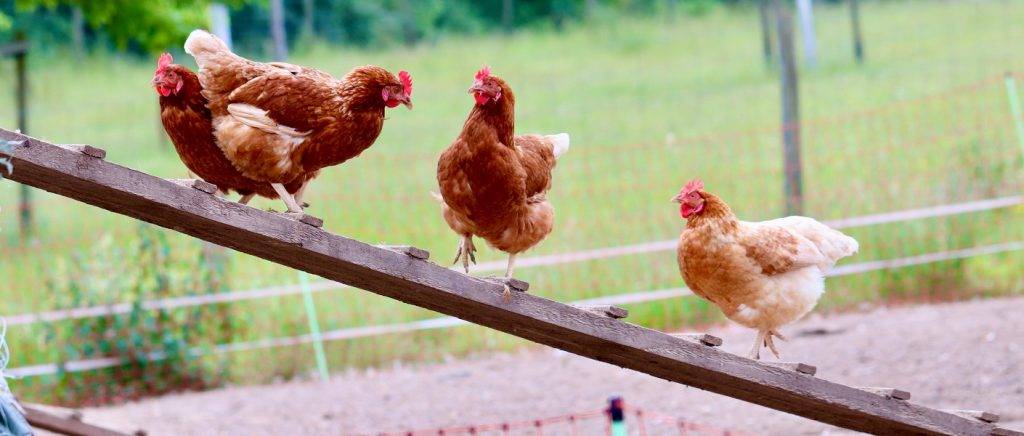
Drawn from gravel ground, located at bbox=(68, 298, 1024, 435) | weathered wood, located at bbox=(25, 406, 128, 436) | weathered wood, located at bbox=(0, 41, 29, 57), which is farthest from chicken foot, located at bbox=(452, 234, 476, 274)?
weathered wood, located at bbox=(0, 41, 29, 57)

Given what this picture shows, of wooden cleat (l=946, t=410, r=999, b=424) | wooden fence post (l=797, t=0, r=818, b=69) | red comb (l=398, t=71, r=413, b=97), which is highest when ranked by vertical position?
wooden fence post (l=797, t=0, r=818, b=69)

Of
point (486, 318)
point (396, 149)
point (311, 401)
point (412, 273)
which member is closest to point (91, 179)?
point (412, 273)

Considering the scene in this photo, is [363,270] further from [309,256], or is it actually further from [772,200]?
[772,200]

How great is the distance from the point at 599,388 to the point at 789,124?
9.61ft

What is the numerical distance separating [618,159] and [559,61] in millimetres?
8378

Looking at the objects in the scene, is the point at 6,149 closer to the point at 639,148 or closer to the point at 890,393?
→ the point at 890,393

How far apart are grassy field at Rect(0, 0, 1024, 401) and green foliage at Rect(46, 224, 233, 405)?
6.2 inches

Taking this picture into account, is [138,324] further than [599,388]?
Yes

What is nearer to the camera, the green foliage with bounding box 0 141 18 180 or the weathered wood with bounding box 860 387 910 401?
the green foliage with bounding box 0 141 18 180

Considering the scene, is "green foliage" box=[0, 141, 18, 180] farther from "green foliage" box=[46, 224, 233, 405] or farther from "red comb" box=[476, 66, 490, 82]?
"green foliage" box=[46, 224, 233, 405]

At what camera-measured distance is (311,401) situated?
7.57 meters

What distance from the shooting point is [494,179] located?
3.54 metres

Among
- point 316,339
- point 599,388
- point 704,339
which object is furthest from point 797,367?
point 316,339

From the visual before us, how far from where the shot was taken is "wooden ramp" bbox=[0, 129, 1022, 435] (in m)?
2.94
